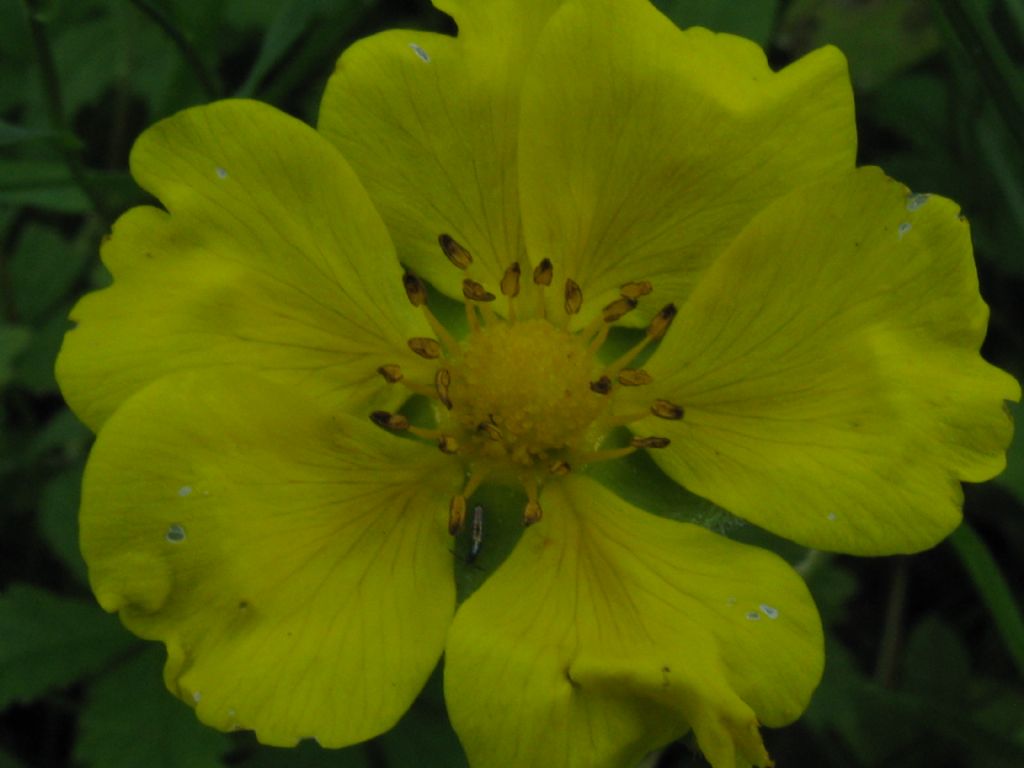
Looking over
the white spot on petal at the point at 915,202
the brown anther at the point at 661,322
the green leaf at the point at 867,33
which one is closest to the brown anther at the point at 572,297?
the brown anther at the point at 661,322

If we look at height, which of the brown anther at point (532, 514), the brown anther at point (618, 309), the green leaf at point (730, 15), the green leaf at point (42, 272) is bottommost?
the green leaf at point (42, 272)

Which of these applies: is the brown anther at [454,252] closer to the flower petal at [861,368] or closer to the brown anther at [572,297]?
the brown anther at [572,297]

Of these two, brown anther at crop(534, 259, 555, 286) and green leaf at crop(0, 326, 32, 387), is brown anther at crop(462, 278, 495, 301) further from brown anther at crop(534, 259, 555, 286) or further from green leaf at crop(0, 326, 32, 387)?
green leaf at crop(0, 326, 32, 387)

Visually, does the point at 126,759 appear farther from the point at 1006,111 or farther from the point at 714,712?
the point at 1006,111

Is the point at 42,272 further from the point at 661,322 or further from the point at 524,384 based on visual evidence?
the point at 661,322

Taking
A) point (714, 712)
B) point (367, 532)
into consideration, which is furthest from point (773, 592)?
point (367, 532)

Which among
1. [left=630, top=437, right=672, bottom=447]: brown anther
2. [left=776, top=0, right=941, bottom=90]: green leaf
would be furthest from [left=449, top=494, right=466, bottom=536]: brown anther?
[left=776, top=0, right=941, bottom=90]: green leaf

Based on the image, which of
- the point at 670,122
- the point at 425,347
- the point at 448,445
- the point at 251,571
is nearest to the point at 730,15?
the point at 670,122
